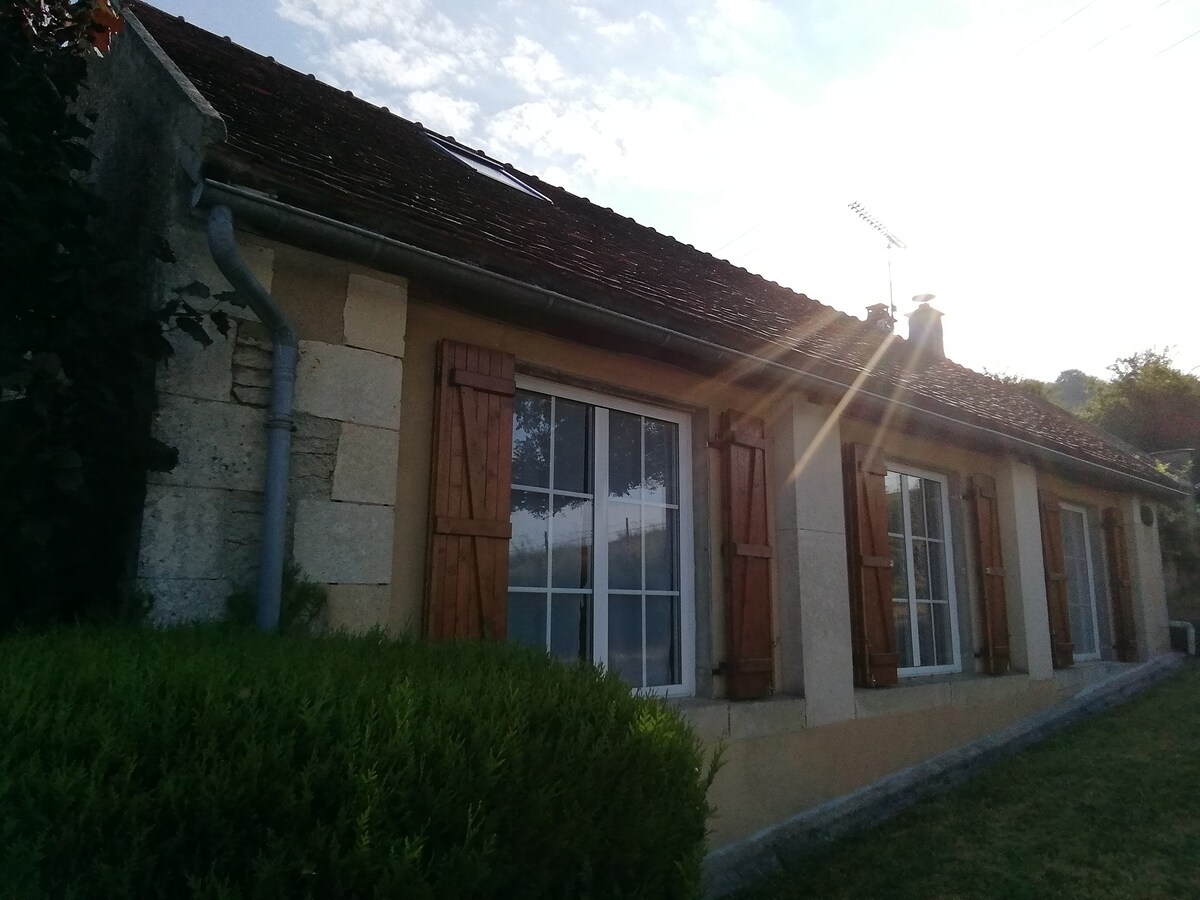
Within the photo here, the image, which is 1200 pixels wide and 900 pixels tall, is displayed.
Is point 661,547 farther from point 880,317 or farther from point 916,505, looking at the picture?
point 880,317

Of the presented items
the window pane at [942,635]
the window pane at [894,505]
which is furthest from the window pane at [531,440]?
the window pane at [942,635]

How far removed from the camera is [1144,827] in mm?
4395

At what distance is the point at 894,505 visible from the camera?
21.6ft

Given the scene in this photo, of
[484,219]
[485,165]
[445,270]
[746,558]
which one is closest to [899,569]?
[746,558]

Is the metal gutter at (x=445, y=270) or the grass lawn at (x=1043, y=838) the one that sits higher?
the metal gutter at (x=445, y=270)

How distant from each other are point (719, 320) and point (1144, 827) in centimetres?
336

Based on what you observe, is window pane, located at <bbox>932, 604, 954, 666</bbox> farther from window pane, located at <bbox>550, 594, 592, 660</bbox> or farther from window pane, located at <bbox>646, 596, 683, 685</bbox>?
window pane, located at <bbox>550, 594, 592, 660</bbox>

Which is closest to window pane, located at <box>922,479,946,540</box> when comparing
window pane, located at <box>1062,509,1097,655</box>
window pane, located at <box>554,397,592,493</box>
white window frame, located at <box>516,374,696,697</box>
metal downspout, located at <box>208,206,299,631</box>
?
window pane, located at <box>1062,509,1097,655</box>

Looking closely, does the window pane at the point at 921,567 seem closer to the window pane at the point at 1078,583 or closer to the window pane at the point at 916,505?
the window pane at the point at 916,505

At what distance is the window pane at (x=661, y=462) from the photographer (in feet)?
16.1

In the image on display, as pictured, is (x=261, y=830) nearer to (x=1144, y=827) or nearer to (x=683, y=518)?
(x=683, y=518)

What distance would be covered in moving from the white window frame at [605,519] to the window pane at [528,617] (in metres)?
0.31

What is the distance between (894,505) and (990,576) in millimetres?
1122

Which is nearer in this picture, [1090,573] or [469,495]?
[469,495]
